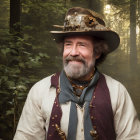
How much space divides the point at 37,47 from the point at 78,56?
2.92m

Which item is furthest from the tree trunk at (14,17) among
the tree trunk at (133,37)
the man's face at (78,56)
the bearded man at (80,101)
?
the tree trunk at (133,37)

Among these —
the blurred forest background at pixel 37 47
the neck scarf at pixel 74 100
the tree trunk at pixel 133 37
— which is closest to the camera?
the neck scarf at pixel 74 100

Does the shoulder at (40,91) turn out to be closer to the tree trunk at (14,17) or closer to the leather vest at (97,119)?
the leather vest at (97,119)

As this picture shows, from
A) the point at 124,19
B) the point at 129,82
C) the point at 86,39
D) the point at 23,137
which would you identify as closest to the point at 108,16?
the point at 124,19

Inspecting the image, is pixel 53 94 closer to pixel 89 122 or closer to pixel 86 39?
pixel 89 122

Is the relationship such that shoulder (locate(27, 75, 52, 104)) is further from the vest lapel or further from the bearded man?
the vest lapel

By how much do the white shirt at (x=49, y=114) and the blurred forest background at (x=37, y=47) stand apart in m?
0.85

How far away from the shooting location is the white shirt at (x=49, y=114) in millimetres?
2717

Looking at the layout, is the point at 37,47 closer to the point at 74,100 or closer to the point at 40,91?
the point at 40,91

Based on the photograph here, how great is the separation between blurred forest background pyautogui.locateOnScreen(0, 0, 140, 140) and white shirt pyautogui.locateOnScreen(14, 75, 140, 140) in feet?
2.80

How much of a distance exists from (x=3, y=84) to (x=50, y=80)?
138 cm

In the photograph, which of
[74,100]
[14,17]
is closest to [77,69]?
[74,100]

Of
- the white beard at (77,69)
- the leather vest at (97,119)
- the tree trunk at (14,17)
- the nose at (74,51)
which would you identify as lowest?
the leather vest at (97,119)

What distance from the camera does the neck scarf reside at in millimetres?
2637
